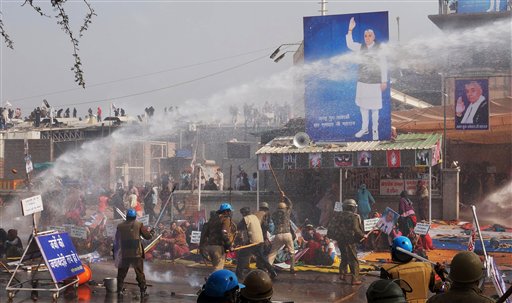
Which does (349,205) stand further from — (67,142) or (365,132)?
(67,142)

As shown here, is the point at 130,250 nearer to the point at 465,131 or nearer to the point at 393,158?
the point at 393,158

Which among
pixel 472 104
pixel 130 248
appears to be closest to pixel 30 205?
pixel 130 248

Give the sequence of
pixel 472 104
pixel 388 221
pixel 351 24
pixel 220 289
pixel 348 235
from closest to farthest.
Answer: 1. pixel 220 289
2. pixel 348 235
3. pixel 388 221
4. pixel 351 24
5. pixel 472 104

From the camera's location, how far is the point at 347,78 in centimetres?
1820

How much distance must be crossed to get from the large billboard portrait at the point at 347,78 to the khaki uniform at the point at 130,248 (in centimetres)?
785

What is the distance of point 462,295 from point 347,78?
45.7 feet

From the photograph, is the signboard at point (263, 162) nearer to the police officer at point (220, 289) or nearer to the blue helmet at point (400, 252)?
the blue helmet at point (400, 252)

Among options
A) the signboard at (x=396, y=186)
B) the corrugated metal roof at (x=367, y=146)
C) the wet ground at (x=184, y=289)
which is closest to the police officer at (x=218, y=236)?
the wet ground at (x=184, y=289)

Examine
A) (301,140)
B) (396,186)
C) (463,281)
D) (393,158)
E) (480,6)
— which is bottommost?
(396,186)

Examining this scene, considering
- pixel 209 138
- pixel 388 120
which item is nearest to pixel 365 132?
pixel 388 120

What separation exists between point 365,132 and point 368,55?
1966 mm

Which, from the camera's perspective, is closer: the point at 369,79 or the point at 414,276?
the point at 414,276

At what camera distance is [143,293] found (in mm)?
11766

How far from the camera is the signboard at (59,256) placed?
10.9 m
